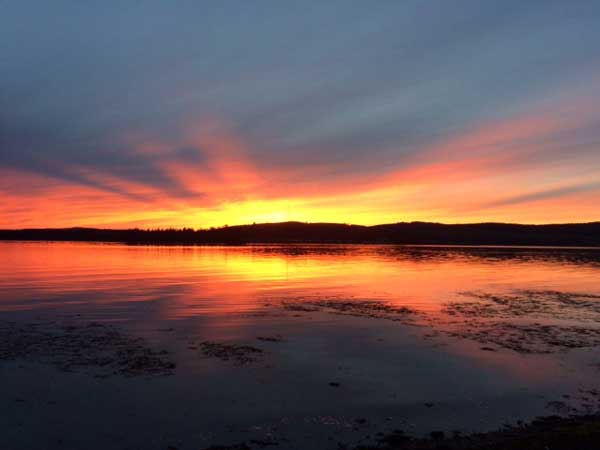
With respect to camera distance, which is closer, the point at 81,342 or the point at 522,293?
the point at 81,342

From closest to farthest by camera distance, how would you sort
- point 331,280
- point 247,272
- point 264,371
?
point 264,371, point 331,280, point 247,272

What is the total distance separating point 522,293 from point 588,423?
25.5m

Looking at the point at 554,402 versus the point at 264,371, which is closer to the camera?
the point at 554,402

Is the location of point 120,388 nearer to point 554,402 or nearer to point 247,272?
point 554,402

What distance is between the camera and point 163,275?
148 ft

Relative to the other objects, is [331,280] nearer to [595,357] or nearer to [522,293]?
[522,293]

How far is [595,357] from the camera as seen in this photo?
1627cm

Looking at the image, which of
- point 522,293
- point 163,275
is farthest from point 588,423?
point 163,275

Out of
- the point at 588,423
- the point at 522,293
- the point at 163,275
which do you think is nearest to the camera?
the point at 588,423

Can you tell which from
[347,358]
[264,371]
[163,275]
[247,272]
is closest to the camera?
[264,371]

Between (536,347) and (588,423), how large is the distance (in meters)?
8.05

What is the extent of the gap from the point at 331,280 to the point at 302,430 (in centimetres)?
3190

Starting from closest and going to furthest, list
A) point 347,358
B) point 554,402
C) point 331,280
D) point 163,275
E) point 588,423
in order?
point 588,423 < point 554,402 < point 347,358 < point 331,280 < point 163,275

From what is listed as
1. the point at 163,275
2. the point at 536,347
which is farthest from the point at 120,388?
the point at 163,275
